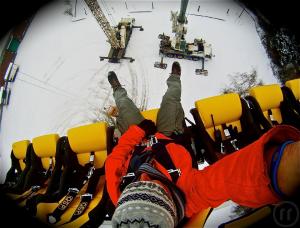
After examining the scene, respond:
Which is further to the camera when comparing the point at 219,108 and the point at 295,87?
the point at 295,87

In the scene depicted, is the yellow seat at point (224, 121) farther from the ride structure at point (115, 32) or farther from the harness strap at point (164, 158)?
the ride structure at point (115, 32)

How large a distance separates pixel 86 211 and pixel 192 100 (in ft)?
2.86

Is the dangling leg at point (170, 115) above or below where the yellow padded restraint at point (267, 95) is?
below

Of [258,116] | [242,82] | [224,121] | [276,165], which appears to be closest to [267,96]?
[258,116]

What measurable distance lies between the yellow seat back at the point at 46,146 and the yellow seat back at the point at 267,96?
862mm

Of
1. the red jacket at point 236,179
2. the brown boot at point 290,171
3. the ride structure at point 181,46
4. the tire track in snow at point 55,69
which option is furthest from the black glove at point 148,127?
the tire track in snow at point 55,69

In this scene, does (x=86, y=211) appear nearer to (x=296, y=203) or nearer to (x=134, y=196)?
(x=134, y=196)

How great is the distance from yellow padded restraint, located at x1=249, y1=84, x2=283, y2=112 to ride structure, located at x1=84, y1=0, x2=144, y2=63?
3.02 ft

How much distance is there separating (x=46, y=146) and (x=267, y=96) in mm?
962

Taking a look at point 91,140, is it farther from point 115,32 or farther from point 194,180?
point 115,32

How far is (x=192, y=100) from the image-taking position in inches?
58.3

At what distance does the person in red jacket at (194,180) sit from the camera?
30 cm

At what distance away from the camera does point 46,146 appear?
112 cm

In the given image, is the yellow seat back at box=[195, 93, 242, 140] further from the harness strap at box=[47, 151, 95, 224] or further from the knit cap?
the knit cap
